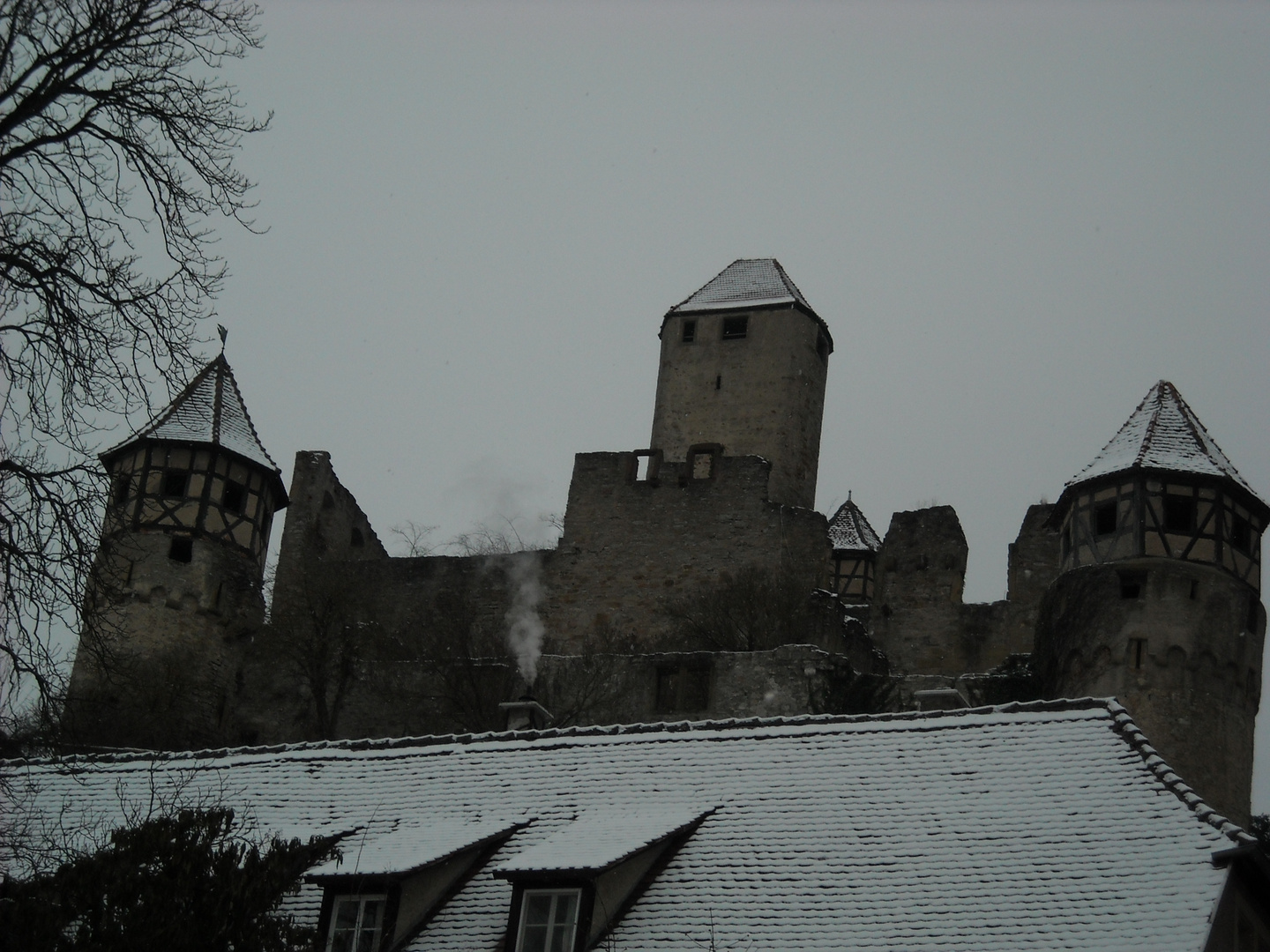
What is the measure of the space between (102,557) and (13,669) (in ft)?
4.91

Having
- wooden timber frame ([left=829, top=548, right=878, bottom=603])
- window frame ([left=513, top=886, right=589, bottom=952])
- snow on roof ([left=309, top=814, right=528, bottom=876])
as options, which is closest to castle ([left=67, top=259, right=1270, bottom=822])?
wooden timber frame ([left=829, top=548, right=878, bottom=603])

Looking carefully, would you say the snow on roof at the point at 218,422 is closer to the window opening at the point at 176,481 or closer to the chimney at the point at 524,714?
the window opening at the point at 176,481

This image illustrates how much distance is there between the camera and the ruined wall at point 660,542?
117 feet

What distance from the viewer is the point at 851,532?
48.9 meters

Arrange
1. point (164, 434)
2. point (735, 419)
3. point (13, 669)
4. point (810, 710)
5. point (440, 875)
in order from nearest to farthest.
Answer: point (13, 669), point (440, 875), point (810, 710), point (164, 434), point (735, 419)

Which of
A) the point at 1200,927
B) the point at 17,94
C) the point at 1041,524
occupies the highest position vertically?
the point at 1041,524

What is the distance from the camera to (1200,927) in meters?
13.7

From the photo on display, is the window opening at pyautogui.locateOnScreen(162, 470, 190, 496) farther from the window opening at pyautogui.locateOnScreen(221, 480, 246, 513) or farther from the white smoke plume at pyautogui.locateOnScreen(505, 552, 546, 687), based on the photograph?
the white smoke plume at pyautogui.locateOnScreen(505, 552, 546, 687)

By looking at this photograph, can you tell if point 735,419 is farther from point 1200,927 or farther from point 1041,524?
point 1200,927

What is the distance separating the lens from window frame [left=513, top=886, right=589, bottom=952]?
15211 millimetres

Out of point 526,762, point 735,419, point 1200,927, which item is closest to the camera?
point 1200,927

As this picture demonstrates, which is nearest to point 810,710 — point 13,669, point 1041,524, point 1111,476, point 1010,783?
point 1111,476

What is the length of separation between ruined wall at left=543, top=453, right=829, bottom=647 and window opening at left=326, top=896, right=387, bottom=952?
750 inches

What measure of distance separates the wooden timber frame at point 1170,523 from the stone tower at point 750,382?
8.14 metres
